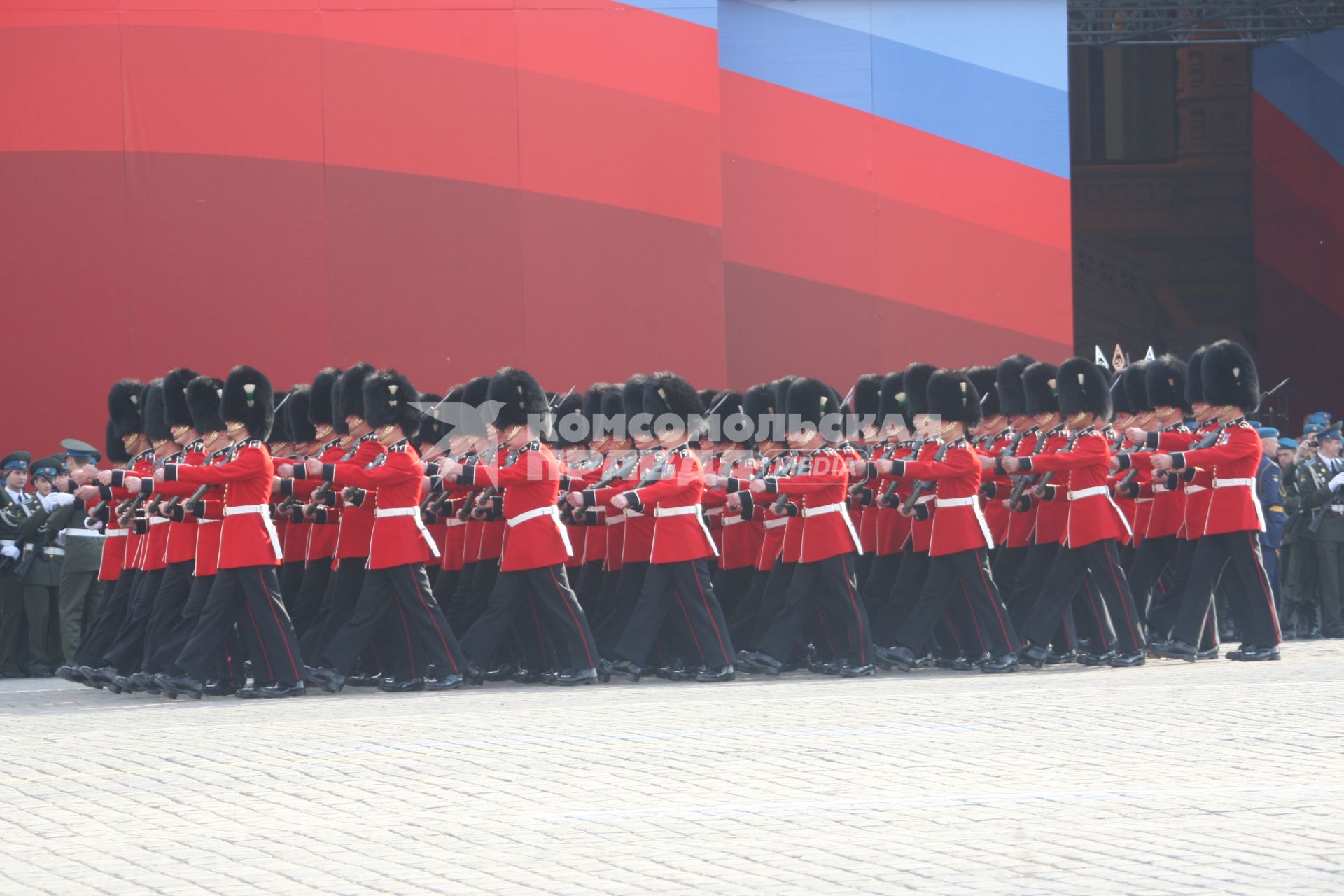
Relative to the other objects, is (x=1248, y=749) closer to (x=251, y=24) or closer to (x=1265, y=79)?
(x=251, y=24)

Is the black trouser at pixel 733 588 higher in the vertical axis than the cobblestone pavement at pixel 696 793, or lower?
higher

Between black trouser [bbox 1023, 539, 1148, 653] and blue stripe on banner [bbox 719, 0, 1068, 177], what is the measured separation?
721 cm

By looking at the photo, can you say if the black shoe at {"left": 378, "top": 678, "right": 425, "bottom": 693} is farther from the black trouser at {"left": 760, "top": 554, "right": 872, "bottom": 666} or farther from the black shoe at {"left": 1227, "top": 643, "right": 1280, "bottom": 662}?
the black shoe at {"left": 1227, "top": 643, "right": 1280, "bottom": 662}

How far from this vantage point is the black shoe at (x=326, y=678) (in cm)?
919

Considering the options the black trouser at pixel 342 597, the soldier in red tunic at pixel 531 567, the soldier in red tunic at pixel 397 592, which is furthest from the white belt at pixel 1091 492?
the black trouser at pixel 342 597

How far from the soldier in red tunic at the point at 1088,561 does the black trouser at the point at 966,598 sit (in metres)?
0.21

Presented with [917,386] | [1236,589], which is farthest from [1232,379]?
[917,386]

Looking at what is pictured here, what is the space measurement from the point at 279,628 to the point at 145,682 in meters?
0.77

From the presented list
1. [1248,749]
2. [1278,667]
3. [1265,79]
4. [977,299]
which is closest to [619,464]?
[1278,667]

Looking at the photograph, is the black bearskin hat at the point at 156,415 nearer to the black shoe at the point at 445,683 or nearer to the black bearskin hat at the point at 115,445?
the black bearskin hat at the point at 115,445

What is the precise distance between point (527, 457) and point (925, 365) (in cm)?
254

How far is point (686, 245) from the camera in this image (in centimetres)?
1510

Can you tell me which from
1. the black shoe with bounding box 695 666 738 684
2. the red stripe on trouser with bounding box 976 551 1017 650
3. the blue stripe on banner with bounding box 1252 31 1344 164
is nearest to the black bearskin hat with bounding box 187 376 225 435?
the black shoe with bounding box 695 666 738 684

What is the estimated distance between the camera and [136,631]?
30.5 ft
